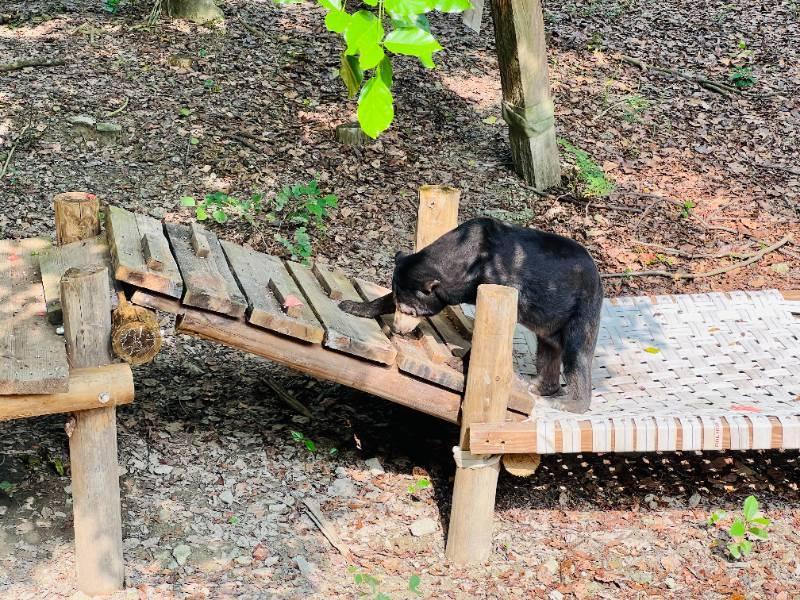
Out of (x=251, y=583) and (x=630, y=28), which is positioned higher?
(x=630, y=28)

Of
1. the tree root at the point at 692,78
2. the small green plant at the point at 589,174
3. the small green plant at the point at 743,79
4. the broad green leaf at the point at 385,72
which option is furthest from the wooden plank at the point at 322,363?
the small green plant at the point at 743,79

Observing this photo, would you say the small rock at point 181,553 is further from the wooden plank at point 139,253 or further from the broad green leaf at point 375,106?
the broad green leaf at point 375,106

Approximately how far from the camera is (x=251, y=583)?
4.35 meters

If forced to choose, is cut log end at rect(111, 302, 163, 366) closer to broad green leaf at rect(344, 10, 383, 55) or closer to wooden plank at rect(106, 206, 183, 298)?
wooden plank at rect(106, 206, 183, 298)

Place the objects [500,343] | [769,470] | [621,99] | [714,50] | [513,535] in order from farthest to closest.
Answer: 1. [714,50]
2. [621,99]
3. [769,470]
4. [513,535]
5. [500,343]

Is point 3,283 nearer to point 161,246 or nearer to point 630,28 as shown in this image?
point 161,246

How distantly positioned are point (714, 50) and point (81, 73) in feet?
23.3

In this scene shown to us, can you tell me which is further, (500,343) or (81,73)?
(81,73)

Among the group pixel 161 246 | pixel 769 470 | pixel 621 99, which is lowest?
pixel 769 470

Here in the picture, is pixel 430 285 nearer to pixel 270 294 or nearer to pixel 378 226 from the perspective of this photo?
pixel 270 294

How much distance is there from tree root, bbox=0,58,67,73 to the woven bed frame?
5964 mm

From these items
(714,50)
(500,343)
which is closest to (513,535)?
(500,343)

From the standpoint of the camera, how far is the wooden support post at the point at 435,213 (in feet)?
17.0

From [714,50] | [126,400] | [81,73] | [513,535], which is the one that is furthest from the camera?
[714,50]
